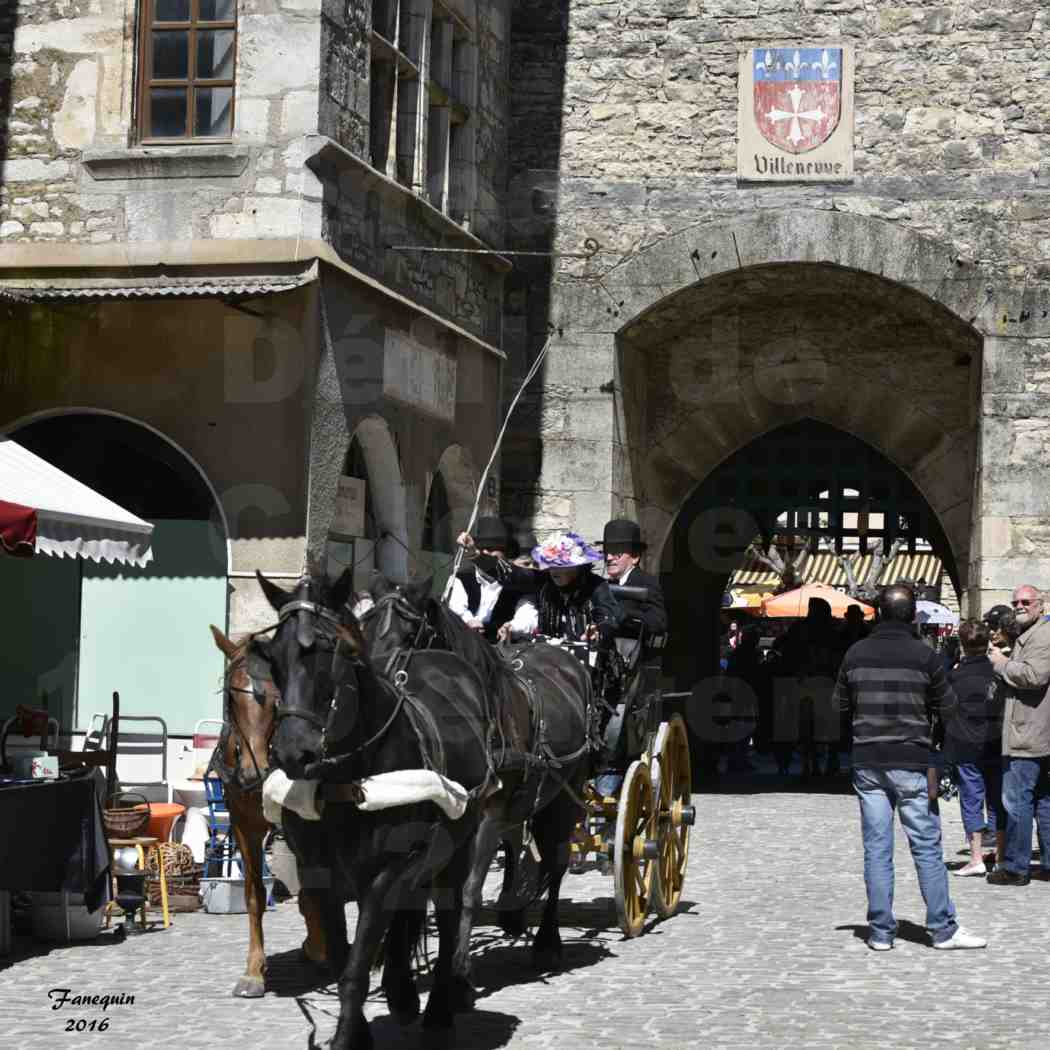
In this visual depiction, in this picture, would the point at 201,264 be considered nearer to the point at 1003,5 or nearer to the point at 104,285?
the point at 104,285

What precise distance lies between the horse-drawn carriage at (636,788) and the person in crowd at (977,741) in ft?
7.69

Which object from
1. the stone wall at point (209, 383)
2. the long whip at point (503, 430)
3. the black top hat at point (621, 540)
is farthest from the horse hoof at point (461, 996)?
the long whip at point (503, 430)

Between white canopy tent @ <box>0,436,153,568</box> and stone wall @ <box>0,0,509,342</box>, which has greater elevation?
stone wall @ <box>0,0,509,342</box>

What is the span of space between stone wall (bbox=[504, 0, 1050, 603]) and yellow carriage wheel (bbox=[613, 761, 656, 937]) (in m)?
7.09

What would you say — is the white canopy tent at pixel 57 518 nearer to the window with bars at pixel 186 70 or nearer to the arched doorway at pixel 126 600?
the arched doorway at pixel 126 600

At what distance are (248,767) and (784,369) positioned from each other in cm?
1051

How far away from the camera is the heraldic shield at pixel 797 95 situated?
15.8m

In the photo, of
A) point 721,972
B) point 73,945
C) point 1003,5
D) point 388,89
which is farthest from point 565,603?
point 1003,5

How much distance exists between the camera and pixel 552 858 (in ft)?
26.9

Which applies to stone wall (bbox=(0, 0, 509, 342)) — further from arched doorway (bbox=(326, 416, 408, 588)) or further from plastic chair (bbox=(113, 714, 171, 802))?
plastic chair (bbox=(113, 714, 171, 802))

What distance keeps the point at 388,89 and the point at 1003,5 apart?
550cm

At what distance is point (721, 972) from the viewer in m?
7.87

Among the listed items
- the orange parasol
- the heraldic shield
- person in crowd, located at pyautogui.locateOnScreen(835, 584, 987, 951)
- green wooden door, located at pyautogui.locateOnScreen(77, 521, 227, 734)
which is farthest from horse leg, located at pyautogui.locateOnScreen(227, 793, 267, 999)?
the orange parasol

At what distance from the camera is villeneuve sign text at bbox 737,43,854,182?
1576 cm
